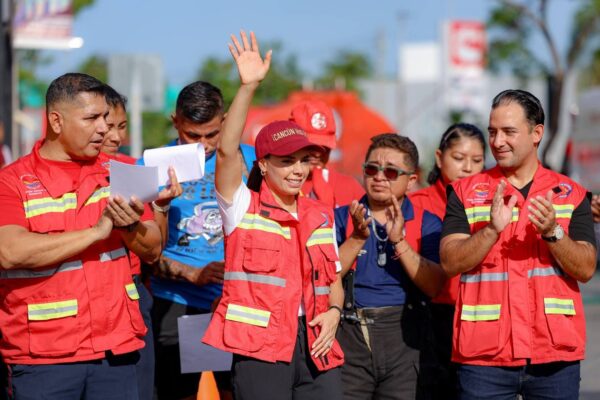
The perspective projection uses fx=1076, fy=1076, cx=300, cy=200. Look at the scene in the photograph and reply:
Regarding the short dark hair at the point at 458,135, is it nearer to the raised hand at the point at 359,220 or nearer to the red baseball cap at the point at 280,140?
the raised hand at the point at 359,220

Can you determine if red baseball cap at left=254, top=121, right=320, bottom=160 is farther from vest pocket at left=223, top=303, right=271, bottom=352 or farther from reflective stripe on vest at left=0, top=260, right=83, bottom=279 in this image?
reflective stripe on vest at left=0, top=260, right=83, bottom=279

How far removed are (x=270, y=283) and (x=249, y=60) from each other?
1089 millimetres

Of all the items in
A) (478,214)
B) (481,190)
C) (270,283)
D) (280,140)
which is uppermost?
(280,140)

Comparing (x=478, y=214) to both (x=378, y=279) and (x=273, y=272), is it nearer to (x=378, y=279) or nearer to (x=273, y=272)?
(x=378, y=279)

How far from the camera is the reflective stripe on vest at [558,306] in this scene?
5.33 m

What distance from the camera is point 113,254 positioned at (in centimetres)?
520

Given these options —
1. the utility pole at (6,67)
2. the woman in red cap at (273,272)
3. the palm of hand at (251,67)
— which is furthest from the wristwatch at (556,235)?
the utility pole at (6,67)

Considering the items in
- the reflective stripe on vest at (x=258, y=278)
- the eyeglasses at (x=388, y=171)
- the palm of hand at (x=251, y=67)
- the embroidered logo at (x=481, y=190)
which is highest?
the palm of hand at (x=251, y=67)

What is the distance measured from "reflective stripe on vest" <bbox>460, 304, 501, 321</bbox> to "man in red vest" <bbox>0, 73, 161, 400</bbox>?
1.62 m

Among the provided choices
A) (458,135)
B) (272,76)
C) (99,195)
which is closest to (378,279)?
(458,135)

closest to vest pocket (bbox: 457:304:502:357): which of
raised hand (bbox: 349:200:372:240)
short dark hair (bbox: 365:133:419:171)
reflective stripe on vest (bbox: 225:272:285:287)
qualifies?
raised hand (bbox: 349:200:372:240)

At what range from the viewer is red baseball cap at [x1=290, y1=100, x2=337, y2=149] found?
7332 millimetres

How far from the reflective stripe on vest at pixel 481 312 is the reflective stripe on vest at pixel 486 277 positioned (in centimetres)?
13

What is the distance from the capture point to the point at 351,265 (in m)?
5.95
